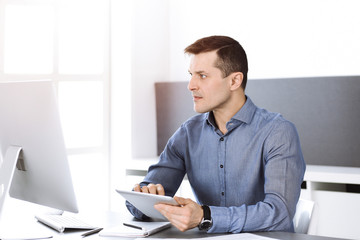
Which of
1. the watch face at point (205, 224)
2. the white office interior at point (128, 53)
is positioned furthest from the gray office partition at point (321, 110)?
the watch face at point (205, 224)

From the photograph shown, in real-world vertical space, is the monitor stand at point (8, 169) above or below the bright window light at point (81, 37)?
below

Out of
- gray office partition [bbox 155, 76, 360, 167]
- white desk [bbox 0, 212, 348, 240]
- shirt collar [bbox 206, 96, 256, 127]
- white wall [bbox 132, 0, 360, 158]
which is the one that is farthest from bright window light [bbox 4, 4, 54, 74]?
shirt collar [bbox 206, 96, 256, 127]

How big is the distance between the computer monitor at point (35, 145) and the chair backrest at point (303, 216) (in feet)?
2.81

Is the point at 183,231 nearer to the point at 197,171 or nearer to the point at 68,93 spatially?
the point at 197,171

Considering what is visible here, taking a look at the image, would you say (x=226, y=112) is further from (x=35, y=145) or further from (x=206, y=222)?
(x=35, y=145)

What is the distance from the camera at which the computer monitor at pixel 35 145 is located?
5.42 ft

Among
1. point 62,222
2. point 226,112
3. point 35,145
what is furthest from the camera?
point 226,112

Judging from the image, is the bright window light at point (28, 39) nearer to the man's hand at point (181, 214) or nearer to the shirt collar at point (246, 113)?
the shirt collar at point (246, 113)

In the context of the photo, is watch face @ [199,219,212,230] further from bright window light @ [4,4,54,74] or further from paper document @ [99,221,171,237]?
bright window light @ [4,4,54,74]

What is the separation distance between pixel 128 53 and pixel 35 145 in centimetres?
257

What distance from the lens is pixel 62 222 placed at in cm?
189

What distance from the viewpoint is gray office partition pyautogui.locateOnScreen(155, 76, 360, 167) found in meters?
3.64

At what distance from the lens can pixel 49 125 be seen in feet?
5.43

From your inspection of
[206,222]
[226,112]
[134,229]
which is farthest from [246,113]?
[134,229]
